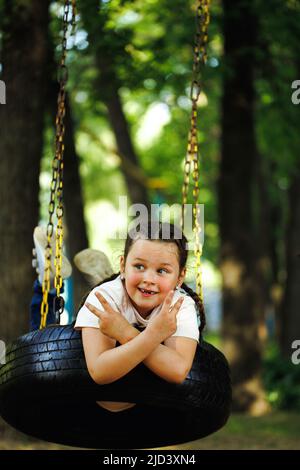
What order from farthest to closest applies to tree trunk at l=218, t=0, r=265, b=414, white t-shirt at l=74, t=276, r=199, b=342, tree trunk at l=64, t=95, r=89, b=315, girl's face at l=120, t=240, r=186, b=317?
1. tree trunk at l=218, t=0, r=265, b=414
2. tree trunk at l=64, t=95, r=89, b=315
3. girl's face at l=120, t=240, r=186, b=317
4. white t-shirt at l=74, t=276, r=199, b=342

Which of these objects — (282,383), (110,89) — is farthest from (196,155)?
(282,383)

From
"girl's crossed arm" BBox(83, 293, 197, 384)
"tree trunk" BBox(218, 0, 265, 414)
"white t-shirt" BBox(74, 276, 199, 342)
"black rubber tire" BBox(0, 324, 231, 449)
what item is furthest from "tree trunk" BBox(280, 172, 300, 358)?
"girl's crossed arm" BBox(83, 293, 197, 384)

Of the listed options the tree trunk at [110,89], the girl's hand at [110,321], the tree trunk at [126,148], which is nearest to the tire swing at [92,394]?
the girl's hand at [110,321]

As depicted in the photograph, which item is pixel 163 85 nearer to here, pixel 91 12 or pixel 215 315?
pixel 91 12

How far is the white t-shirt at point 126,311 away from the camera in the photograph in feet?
10.6

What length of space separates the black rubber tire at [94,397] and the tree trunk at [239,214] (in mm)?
5935

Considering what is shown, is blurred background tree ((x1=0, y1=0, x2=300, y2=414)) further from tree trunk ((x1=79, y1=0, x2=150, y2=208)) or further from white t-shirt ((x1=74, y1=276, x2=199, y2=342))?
white t-shirt ((x1=74, y1=276, x2=199, y2=342))

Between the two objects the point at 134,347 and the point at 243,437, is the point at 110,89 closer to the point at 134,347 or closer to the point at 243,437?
the point at 243,437

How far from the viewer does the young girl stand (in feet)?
10.0

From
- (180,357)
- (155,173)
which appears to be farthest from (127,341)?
(155,173)

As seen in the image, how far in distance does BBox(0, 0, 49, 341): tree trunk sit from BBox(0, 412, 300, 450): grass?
33.8 inches

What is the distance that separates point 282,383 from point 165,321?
827 centimetres

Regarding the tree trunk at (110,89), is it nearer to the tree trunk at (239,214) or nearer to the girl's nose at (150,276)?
the tree trunk at (239,214)

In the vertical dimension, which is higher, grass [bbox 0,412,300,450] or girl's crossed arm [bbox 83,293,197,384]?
girl's crossed arm [bbox 83,293,197,384]
